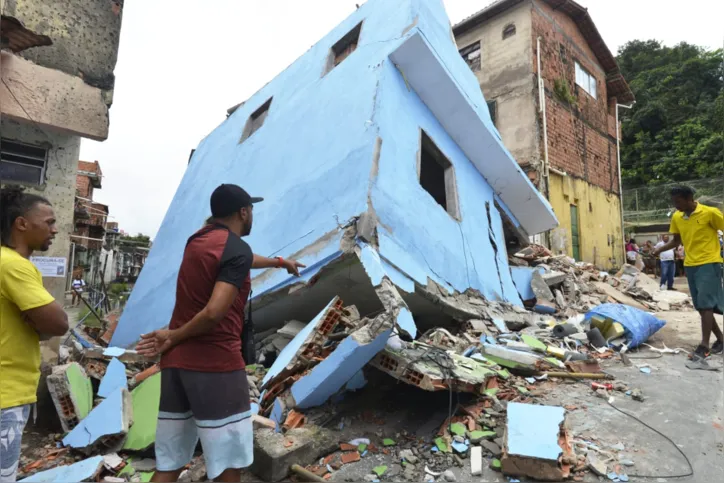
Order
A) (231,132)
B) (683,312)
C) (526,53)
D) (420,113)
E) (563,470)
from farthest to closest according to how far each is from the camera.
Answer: (526,53), (231,132), (683,312), (420,113), (563,470)

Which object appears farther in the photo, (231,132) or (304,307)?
(231,132)

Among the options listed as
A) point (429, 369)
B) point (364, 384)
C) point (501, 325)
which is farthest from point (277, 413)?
point (501, 325)

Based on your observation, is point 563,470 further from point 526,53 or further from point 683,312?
point 526,53

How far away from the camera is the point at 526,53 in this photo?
1298 cm

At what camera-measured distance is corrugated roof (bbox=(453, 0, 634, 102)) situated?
13.6m

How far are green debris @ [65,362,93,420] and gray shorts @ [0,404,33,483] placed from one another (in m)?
2.26

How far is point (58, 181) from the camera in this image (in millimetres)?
4441

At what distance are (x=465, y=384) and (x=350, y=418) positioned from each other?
3.15 ft

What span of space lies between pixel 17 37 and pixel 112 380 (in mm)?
3443

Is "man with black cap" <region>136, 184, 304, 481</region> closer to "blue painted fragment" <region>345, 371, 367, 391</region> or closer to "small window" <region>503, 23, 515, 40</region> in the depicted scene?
"blue painted fragment" <region>345, 371, 367, 391</region>

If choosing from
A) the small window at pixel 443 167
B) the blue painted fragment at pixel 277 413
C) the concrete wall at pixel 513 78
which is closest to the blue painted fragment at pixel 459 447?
the blue painted fragment at pixel 277 413

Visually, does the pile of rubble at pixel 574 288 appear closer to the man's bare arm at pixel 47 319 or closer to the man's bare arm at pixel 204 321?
the man's bare arm at pixel 204 321

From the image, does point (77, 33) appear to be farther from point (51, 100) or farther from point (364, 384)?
point (364, 384)

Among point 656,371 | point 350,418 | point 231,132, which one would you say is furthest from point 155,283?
point 656,371
